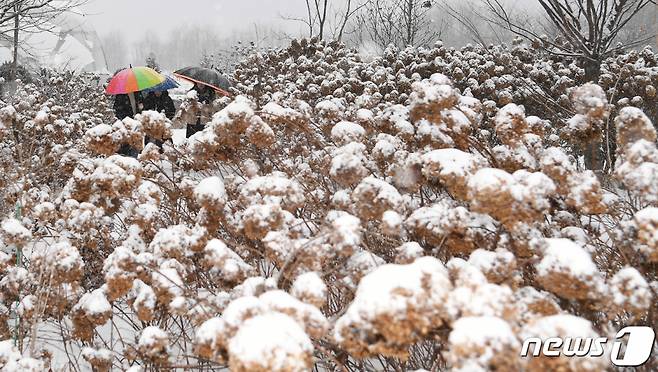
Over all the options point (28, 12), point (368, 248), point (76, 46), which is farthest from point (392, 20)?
point (76, 46)

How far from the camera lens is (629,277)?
4.40ft

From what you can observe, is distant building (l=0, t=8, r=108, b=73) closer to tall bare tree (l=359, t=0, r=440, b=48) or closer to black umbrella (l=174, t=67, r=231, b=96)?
tall bare tree (l=359, t=0, r=440, b=48)

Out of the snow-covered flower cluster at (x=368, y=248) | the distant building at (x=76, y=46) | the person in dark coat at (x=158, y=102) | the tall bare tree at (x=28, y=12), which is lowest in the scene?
the distant building at (x=76, y=46)

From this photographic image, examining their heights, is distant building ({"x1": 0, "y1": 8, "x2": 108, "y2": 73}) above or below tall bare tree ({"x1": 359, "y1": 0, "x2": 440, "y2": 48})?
below

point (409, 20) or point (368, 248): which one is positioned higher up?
point (368, 248)

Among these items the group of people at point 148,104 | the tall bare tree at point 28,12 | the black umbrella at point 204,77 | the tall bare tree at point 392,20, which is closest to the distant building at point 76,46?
the tall bare tree at point 392,20

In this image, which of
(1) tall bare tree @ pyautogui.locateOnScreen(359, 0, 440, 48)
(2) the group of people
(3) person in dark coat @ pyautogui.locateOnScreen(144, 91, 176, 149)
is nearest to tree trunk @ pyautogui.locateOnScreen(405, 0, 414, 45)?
(1) tall bare tree @ pyautogui.locateOnScreen(359, 0, 440, 48)

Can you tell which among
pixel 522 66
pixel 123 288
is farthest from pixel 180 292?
pixel 522 66

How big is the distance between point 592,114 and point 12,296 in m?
2.84

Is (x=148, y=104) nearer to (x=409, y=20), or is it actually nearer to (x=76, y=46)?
(x=409, y=20)

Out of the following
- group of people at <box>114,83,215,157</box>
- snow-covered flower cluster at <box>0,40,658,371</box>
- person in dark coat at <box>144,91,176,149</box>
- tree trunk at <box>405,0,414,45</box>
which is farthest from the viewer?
tree trunk at <box>405,0,414,45</box>

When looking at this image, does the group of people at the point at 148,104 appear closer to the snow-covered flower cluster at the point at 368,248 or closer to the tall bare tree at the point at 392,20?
the snow-covered flower cluster at the point at 368,248

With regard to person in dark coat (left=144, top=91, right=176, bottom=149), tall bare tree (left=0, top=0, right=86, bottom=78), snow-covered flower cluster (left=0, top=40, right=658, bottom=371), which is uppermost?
tall bare tree (left=0, top=0, right=86, bottom=78)

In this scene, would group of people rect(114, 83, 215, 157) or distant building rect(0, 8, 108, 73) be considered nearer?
group of people rect(114, 83, 215, 157)
